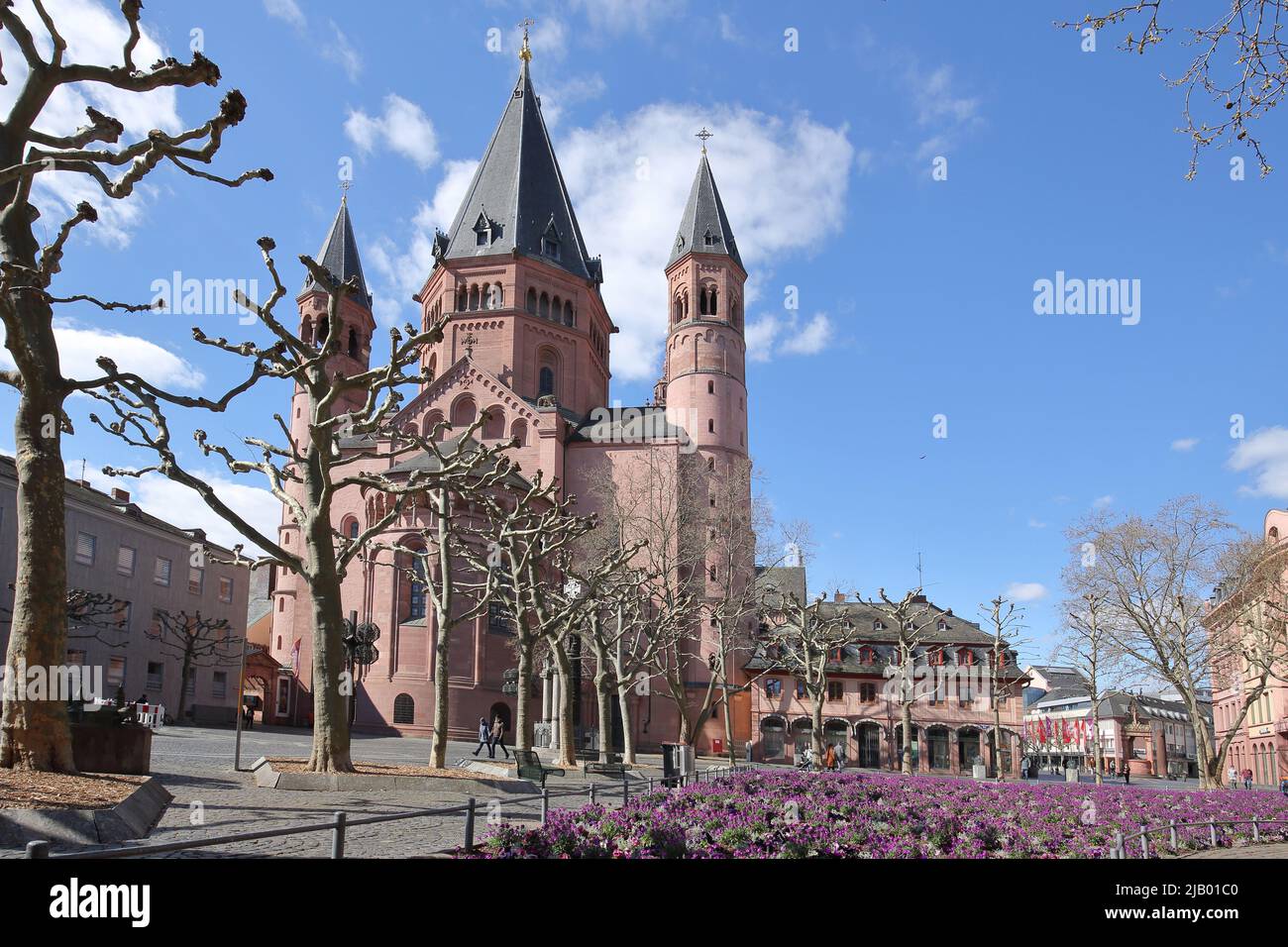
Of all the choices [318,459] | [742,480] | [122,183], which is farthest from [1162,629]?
[122,183]

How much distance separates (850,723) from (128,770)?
5359cm

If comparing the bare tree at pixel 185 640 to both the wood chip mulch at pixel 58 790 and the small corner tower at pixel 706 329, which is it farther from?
the wood chip mulch at pixel 58 790

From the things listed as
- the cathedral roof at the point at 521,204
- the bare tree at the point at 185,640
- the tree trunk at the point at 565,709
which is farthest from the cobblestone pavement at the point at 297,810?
the cathedral roof at the point at 521,204

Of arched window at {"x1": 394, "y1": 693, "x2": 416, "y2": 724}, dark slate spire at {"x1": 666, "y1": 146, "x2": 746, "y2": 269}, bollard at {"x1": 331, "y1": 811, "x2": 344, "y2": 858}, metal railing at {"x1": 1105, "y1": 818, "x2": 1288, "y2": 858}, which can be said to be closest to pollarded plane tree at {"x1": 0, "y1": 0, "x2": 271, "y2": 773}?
bollard at {"x1": 331, "y1": 811, "x2": 344, "y2": 858}

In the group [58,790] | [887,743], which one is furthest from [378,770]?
[887,743]

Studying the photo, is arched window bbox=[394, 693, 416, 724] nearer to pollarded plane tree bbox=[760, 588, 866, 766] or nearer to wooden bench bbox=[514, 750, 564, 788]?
pollarded plane tree bbox=[760, 588, 866, 766]

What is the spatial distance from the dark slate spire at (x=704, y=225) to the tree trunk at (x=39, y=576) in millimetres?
57442

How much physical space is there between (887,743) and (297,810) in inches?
2140

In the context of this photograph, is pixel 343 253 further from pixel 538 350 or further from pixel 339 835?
pixel 339 835

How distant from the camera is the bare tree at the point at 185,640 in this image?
1767 inches

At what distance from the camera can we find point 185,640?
45938mm

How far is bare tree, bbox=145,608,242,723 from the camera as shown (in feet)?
147
